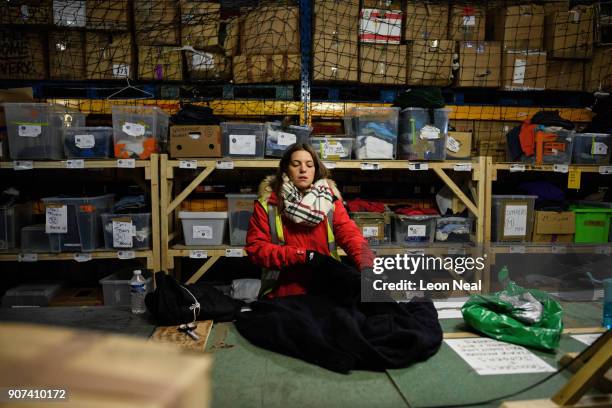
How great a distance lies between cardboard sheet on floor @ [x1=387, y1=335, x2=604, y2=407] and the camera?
48.9 inches

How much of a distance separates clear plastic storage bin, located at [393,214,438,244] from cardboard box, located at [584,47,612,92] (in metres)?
2.14

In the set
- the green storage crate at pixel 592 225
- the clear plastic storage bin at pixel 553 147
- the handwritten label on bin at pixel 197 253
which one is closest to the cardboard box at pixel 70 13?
the handwritten label on bin at pixel 197 253

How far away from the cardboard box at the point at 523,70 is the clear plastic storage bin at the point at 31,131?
12.8ft

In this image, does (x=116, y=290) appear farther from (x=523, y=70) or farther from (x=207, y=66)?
(x=523, y=70)

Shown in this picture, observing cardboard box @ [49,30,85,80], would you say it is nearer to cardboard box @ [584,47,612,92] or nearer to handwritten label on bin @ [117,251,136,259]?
handwritten label on bin @ [117,251,136,259]

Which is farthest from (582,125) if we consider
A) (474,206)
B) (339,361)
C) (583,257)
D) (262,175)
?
(339,361)

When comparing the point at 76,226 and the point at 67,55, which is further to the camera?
the point at 67,55

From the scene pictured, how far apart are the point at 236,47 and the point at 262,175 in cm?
122

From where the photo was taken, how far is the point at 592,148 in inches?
145

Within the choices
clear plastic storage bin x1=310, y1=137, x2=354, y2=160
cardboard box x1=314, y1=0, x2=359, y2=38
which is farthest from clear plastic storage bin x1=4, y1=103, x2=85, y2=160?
cardboard box x1=314, y1=0, x2=359, y2=38

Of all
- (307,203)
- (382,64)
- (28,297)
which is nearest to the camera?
(307,203)

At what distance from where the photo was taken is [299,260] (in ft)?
6.79

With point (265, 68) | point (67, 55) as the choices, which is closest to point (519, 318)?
point (265, 68)

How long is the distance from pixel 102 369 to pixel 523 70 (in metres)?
4.35
